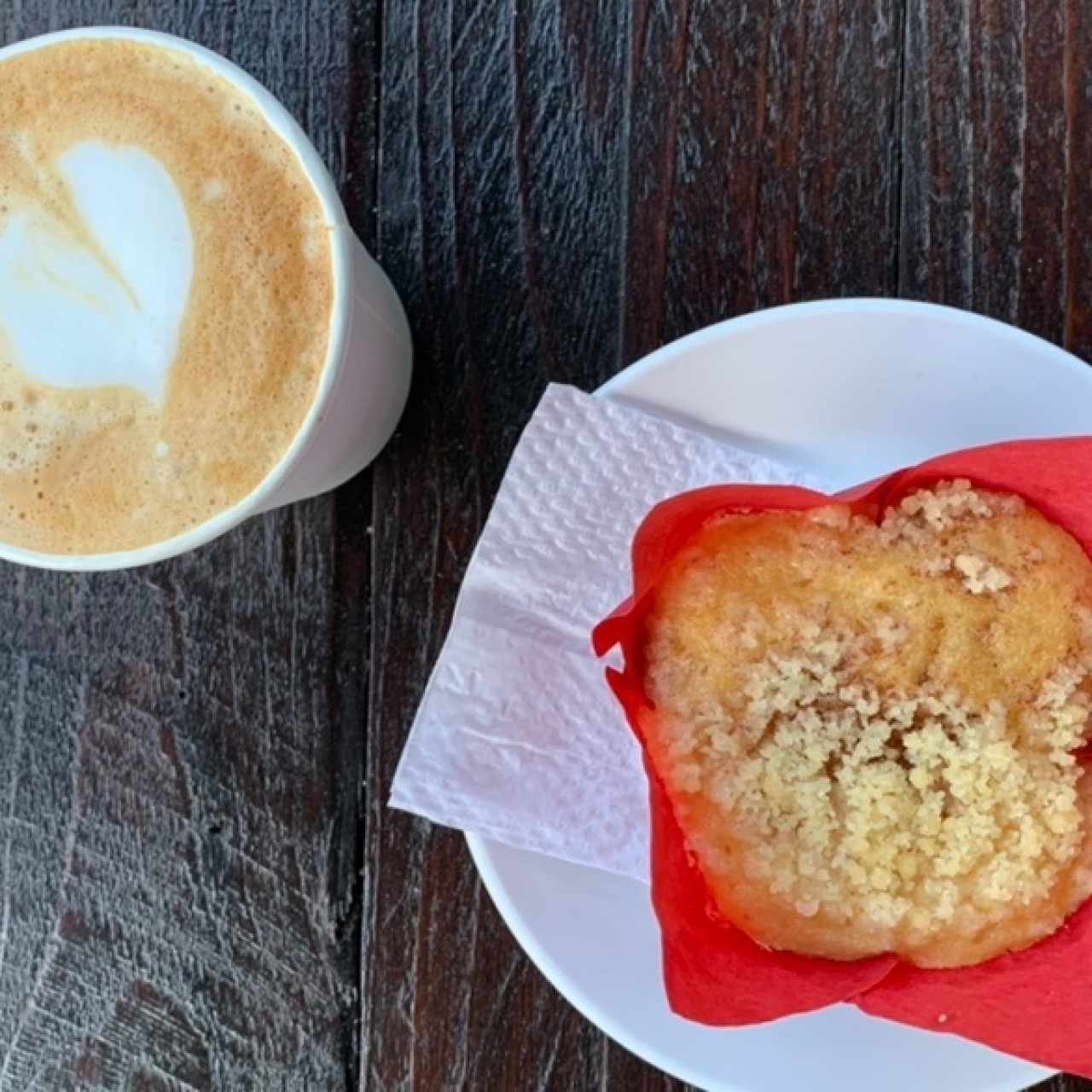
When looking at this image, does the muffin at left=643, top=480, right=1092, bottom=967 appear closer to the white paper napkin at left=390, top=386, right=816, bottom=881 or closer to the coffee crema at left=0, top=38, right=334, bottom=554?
the white paper napkin at left=390, top=386, right=816, bottom=881

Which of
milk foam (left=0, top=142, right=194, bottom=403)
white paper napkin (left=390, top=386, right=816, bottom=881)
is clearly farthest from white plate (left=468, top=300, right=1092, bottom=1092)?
milk foam (left=0, top=142, right=194, bottom=403)

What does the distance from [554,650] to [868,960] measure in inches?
10.7

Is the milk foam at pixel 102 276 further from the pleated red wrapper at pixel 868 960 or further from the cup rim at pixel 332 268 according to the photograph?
the pleated red wrapper at pixel 868 960

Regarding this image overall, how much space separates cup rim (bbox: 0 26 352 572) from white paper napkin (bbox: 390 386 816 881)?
15cm

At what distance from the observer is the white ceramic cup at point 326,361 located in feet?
2.38

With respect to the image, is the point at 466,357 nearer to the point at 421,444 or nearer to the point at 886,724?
the point at 421,444

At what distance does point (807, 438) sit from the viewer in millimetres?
840

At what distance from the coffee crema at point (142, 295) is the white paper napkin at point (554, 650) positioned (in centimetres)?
17

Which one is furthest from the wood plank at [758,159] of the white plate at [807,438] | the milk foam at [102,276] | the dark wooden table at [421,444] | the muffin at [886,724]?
the milk foam at [102,276]

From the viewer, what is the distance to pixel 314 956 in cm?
96

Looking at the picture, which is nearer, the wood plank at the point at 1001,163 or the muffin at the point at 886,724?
the muffin at the point at 886,724

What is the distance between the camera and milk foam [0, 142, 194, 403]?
29.4 inches

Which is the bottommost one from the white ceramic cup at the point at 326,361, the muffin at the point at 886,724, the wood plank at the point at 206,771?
the wood plank at the point at 206,771

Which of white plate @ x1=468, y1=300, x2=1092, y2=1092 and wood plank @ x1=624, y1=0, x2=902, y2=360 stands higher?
wood plank @ x1=624, y1=0, x2=902, y2=360
